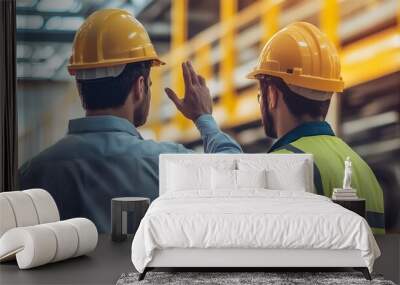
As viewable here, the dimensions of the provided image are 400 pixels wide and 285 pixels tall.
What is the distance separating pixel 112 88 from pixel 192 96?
83cm

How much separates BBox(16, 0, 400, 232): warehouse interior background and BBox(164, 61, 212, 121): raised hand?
0.21ft

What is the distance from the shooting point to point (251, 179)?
230 inches

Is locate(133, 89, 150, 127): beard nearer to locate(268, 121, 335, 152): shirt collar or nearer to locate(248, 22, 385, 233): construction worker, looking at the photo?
locate(248, 22, 385, 233): construction worker

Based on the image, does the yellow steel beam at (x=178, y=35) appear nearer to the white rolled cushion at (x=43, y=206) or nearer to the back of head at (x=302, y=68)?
the back of head at (x=302, y=68)

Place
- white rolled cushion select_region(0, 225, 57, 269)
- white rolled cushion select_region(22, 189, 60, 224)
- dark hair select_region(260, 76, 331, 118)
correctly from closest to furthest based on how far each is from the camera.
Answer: white rolled cushion select_region(0, 225, 57, 269) → white rolled cushion select_region(22, 189, 60, 224) → dark hair select_region(260, 76, 331, 118)

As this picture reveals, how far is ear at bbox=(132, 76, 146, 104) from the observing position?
6609 millimetres

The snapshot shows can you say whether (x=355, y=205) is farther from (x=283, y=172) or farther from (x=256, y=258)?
(x=256, y=258)

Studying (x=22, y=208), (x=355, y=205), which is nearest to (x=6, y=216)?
(x=22, y=208)

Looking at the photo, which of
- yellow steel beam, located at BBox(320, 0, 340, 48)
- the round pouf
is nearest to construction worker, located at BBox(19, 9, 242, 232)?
the round pouf

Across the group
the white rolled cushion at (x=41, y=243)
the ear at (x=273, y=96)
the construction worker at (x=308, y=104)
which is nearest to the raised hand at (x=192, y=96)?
the construction worker at (x=308, y=104)

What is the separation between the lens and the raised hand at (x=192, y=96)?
6.59m

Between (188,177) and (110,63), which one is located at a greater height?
(110,63)

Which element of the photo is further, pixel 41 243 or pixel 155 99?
pixel 155 99

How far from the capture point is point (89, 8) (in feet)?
21.8
